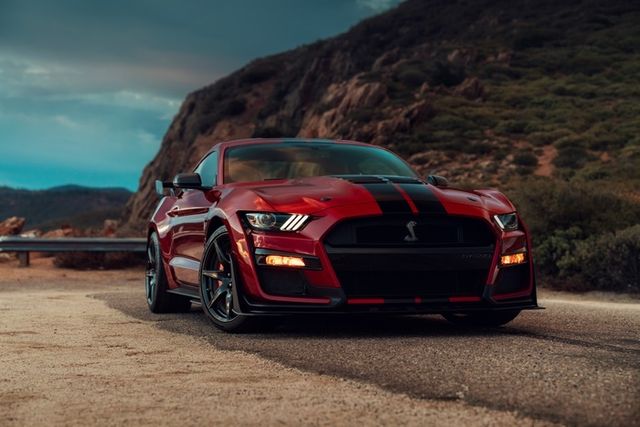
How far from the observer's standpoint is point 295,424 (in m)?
3.71

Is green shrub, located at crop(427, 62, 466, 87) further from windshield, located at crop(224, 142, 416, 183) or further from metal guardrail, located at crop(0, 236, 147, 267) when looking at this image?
windshield, located at crop(224, 142, 416, 183)

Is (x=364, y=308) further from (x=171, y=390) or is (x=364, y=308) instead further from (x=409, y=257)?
(x=171, y=390)

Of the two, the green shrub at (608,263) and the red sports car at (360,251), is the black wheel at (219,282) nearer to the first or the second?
the red sports car at (360,251)

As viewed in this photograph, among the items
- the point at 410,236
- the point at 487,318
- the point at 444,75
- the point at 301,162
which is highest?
the point at 444,75

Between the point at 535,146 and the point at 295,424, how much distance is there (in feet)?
112

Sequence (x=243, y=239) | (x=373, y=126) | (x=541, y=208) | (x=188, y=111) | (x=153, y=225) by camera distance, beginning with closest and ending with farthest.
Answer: (x=243, y=239) → (x=153, y=225) → (x=541, y=208) → (x=373, y=126) → (x=188, y=111)

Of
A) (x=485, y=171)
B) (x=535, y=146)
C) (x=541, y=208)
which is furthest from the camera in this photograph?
(x=535, y=146)

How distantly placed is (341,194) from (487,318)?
5.69ft

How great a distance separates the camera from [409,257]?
6316 mm

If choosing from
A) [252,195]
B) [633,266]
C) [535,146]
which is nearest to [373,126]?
[535,146]

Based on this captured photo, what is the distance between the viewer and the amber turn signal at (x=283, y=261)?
6.26m

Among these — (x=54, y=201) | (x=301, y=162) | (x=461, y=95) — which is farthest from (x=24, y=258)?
(x=54, y=201)

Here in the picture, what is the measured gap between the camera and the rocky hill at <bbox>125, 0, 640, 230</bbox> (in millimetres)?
35625

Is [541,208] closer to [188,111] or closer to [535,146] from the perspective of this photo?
[535,146]
